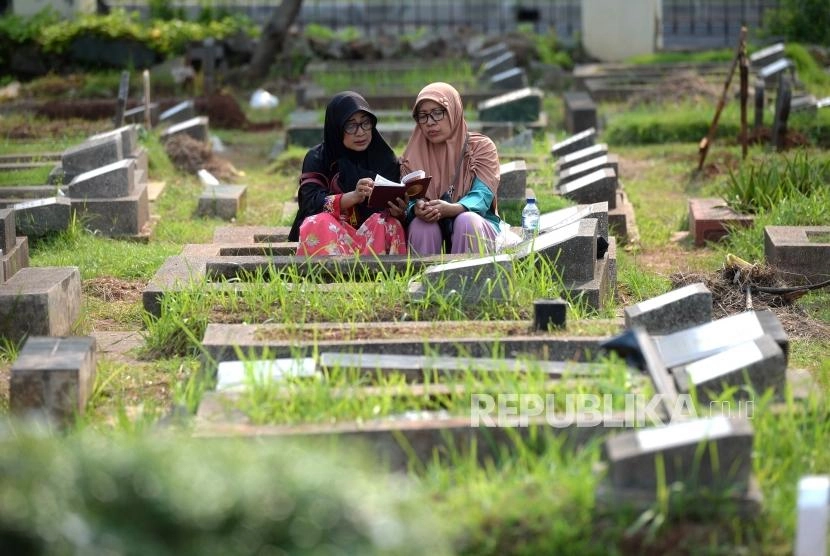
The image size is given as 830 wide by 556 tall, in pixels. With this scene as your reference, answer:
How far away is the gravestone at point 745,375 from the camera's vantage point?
496 cm

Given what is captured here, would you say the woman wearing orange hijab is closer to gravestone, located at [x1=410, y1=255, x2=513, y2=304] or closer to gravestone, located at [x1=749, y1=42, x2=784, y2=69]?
gravestone, located at [x1=410, y1=255, x2=513, y2=304]

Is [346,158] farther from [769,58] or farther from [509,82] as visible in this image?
[769,58]

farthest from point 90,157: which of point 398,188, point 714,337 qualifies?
point 714,337

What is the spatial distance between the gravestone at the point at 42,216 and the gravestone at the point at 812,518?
6.23m

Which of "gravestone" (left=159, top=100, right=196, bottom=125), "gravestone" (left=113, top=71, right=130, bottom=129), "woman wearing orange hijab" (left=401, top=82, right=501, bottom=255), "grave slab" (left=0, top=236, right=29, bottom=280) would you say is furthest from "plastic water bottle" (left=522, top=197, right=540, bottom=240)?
"gravestone" (left=159, top=100, right=196, bottom=125)

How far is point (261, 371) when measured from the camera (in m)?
5.11

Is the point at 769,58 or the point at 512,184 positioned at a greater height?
the point at 769,58

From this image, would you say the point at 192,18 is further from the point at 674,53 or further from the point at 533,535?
the point at 533,535

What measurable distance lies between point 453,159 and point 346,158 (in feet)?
1.99

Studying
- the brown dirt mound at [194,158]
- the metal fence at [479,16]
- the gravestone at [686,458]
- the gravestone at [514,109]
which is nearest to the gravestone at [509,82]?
the gravestone at [514,109]

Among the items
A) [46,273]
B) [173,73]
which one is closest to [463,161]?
[46,273]

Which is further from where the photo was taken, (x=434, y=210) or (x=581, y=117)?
(x=581, y=117)

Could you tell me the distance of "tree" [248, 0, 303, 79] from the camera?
18719 mm

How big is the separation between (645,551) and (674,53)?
1597cm
